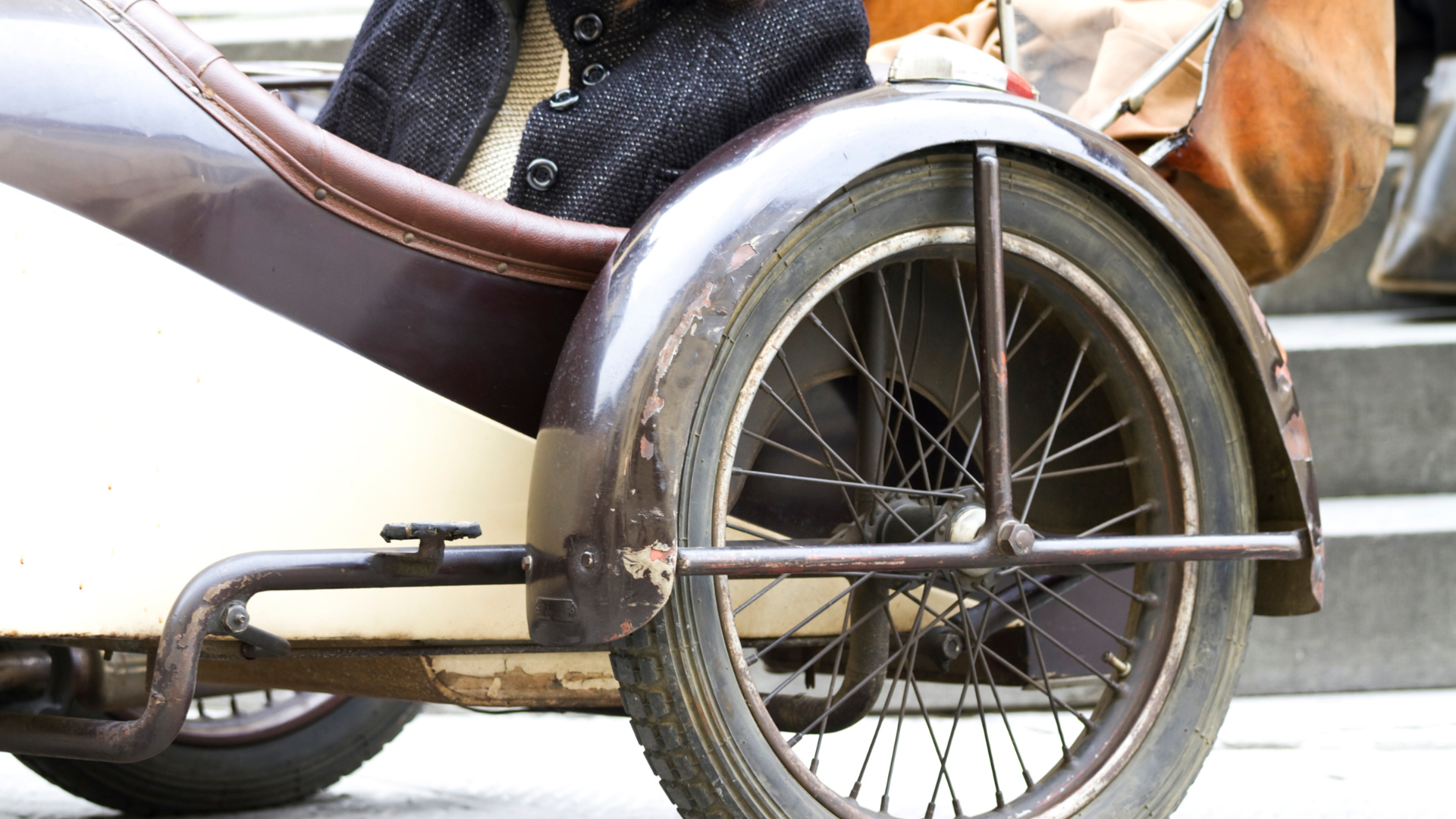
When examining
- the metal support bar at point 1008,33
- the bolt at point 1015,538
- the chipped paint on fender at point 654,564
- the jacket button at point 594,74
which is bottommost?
the chipped paint on fender at point 654,564

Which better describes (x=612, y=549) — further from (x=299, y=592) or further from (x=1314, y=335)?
(x=1314, y=335)

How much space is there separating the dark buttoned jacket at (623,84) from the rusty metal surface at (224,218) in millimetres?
166

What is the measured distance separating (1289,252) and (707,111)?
3.04ft

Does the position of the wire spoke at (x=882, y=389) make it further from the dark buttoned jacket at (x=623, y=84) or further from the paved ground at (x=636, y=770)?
the paved ground at (x=636, y=770)

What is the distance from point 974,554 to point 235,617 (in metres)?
0.69

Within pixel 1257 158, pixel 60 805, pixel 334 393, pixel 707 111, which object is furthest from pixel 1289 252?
pixel 60 805

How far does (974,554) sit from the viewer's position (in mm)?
1316

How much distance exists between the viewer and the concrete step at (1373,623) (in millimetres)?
2875

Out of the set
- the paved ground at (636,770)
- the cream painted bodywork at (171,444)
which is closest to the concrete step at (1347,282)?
the paved ground at (636,770)

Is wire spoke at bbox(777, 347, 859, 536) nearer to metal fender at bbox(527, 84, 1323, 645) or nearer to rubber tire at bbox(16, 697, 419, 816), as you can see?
metal fender at bbox(527, 84, 1323, 645)

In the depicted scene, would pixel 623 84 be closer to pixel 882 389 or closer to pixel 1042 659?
pixel 882 389

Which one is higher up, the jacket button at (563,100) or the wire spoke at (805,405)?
the jacket button at (563,100)

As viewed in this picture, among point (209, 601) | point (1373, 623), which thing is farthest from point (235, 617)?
point (1373, 623)

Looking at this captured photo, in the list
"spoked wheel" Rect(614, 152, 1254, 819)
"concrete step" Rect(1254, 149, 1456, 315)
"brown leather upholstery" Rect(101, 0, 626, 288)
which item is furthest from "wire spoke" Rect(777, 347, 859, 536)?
"concrete step" Rect(1254, 149, 1456, 315)
